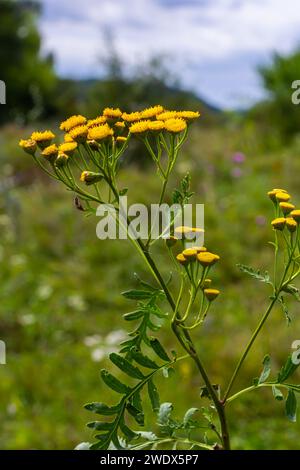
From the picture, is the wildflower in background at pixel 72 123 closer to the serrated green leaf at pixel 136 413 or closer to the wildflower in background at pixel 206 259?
the wildflower in background at pixel 206 259

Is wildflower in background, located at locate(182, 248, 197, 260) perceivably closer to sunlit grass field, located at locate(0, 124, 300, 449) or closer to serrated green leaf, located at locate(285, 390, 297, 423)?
serrated green leaf, located at locate(285, 390, 297, 423)

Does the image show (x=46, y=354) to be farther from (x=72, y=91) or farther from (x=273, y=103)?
(x=72, y=91)

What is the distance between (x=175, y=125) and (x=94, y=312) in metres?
4.02

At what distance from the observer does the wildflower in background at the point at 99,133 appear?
1099 millimetres

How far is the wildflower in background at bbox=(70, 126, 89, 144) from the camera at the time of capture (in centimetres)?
111

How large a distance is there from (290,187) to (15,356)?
12.5 feet

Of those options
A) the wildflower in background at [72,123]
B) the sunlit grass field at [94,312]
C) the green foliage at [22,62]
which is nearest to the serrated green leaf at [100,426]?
the wildflower in background at [72,123]

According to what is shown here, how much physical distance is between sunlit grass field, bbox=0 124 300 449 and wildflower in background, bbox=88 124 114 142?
2.25 meters

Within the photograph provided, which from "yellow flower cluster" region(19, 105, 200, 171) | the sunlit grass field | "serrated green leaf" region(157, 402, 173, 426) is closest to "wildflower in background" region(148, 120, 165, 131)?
"yellow flower cluster" region(19, 105, 200, 171)

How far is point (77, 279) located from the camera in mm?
5617

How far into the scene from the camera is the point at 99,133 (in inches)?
43.4

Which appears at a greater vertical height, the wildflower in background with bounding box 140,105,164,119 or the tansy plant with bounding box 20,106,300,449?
the wildflower in background with bounding box 140,105,164,119

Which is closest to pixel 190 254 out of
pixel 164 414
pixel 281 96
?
pixel 164 414
